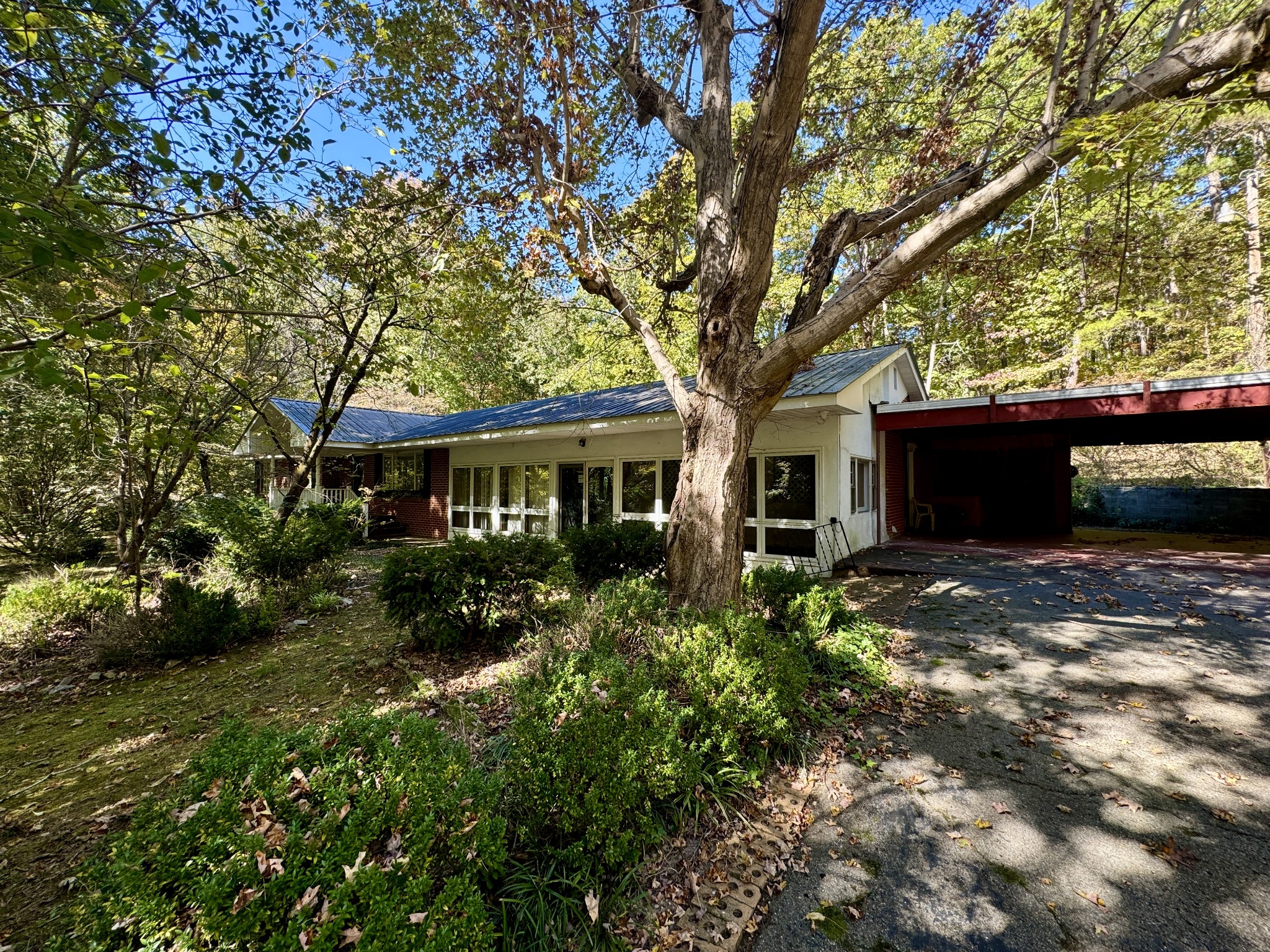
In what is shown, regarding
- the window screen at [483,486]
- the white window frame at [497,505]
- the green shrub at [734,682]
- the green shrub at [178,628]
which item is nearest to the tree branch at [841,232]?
the green shrub at [734,682]

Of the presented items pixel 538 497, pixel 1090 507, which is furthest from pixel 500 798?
pixel 1090 507

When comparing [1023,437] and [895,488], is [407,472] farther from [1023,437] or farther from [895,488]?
[1023,437]

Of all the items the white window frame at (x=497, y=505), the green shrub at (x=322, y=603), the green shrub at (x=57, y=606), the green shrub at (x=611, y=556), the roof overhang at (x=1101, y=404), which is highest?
the roof overhang at (x=1101, y=404)

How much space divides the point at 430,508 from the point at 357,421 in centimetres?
500

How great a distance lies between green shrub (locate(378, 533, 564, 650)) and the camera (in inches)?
205

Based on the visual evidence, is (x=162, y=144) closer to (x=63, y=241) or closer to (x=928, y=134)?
(x=63, y=241)

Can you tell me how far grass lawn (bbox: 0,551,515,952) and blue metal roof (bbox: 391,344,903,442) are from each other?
550 cm

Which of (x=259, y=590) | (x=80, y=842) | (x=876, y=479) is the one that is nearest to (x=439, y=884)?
(x=80, y=842)

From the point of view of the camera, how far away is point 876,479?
11.3 meters

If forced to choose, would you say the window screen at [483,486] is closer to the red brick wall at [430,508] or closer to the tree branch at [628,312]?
the red brick wall at [430,508]

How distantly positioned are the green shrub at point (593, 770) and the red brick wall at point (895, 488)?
10642mm

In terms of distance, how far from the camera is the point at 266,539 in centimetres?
707

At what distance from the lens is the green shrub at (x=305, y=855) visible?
135 cm

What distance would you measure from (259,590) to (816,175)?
404 inches
